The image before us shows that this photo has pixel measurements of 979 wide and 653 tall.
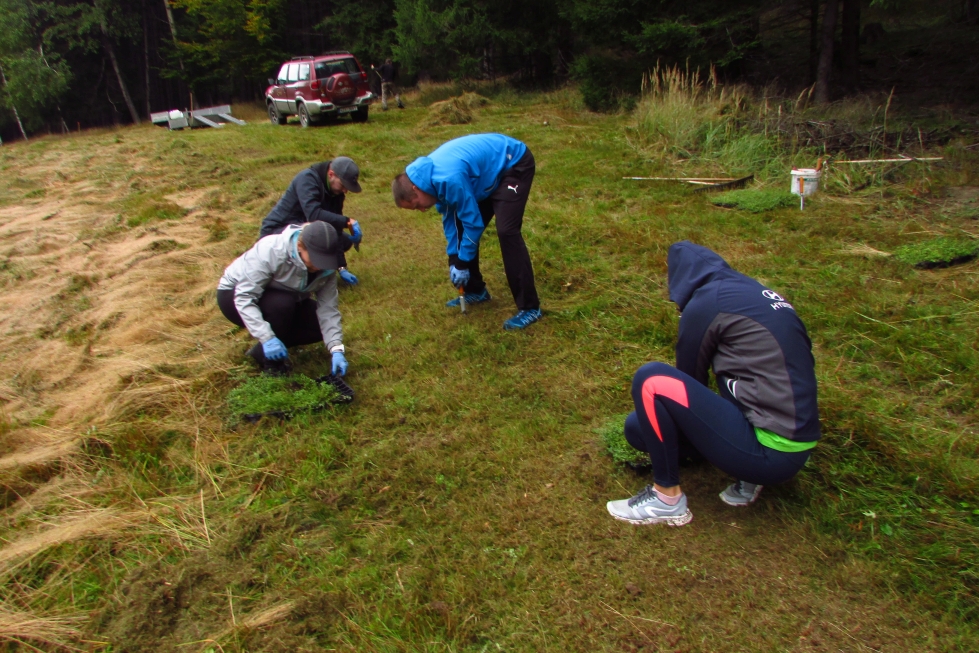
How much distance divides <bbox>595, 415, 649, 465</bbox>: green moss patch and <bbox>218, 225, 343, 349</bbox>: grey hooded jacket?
1698mm

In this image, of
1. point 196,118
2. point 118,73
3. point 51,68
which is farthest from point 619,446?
point 118,73

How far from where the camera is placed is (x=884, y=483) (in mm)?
2842

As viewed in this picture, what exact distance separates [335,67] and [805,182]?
1159cm

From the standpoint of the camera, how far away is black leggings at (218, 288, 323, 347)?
3748 mm

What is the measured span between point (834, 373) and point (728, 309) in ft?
5.51

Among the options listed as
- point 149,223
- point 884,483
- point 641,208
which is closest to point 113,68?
point 149,223

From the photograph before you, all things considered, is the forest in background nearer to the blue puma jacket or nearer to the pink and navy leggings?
the blue puma jacket

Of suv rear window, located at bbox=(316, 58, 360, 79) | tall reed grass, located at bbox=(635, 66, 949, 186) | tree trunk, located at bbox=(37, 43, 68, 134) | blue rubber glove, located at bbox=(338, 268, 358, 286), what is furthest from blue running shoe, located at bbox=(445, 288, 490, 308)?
tree trunk, located at bbox=(37, 43, 68, 134)

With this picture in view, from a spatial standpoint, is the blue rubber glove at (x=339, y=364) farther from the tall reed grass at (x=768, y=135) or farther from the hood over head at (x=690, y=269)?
the tall reed grass at (x=768, y=135)

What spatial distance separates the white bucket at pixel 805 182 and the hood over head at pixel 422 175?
439 cm

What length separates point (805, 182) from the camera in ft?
21.7

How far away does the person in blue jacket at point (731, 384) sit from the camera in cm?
237

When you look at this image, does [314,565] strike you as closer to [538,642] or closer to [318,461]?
[318,461]

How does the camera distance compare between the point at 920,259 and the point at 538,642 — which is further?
the point at 920,259
